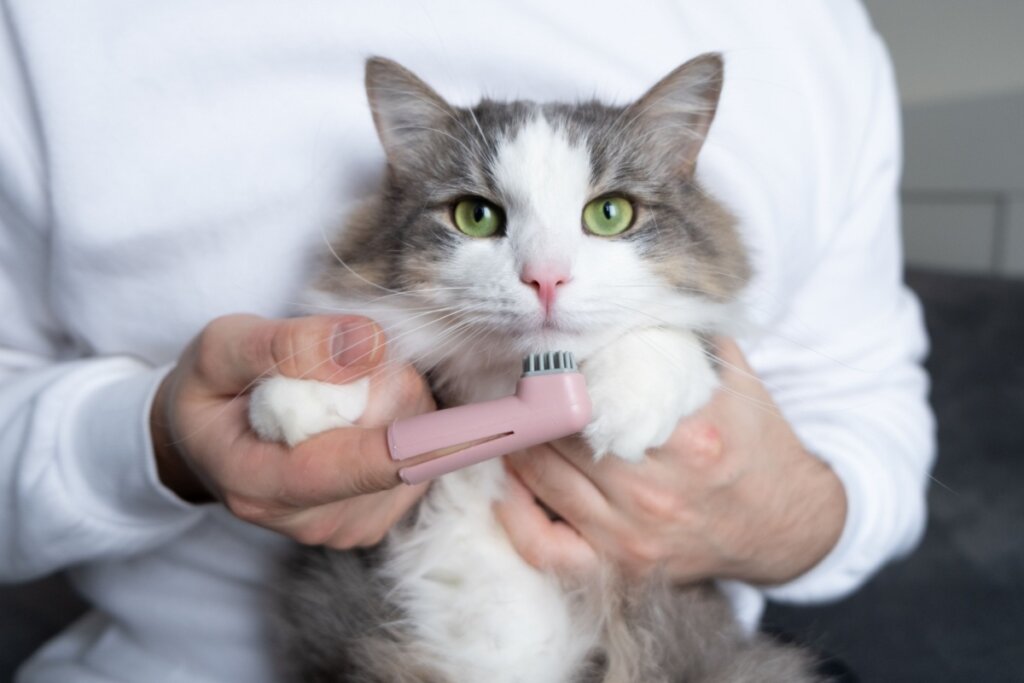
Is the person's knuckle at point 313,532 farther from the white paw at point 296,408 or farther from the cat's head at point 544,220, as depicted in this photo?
the cat's head at point 544,220

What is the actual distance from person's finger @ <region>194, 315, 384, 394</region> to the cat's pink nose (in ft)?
0.59

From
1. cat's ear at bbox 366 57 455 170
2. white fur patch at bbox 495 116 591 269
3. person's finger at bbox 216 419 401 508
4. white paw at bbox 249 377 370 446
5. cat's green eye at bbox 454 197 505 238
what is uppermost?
cat's ear at bbox 366 57 455 170

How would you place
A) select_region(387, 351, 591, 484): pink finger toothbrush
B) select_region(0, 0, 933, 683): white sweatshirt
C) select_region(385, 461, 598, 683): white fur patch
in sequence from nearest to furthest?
select_region(387, 351, 591, 484): pink finger toothbrush, select_region(385, 461, 598, 683): white fur patch, select_region(0, 0, 933, 683): white sweatshirt

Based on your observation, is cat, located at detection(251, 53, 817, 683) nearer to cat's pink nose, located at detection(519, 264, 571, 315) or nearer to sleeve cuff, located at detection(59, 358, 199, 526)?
cat's pink nose, located at detection(519, 264, 571, 315)

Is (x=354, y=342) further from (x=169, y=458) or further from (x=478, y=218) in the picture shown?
(x=169, y=458)

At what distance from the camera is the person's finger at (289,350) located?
0.80m

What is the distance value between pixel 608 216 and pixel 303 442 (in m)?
0.43

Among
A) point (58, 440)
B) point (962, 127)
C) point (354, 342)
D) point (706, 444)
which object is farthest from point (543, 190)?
point (962, 127)

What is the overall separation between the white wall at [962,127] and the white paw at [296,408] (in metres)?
2.25

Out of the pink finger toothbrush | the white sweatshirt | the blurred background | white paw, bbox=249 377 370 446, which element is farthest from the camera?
the blurred background

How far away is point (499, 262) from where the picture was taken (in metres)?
0.83

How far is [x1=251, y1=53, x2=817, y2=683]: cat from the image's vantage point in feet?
2.71

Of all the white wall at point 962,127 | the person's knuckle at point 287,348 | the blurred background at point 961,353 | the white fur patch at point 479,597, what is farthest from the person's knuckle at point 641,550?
the white wall at point 962,127

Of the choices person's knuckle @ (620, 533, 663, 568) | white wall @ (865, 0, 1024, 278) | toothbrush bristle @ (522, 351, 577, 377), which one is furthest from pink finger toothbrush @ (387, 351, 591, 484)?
white wall @ (865, 0, 1024, 278)
